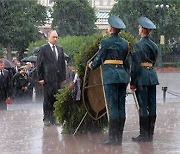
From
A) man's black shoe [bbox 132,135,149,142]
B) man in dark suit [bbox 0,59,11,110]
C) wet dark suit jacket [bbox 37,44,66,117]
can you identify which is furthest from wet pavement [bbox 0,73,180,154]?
man in dark suit [bbox 0,59,11,110]

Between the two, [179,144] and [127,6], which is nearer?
[179,144]

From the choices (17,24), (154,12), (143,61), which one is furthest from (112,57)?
(154,12)

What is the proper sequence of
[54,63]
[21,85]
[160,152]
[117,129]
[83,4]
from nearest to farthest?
[160,152], [117,129], [54,63], [21,85], [83,4]

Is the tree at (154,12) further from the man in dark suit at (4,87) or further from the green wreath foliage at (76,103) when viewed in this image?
the green wreath foliage at (76,103)

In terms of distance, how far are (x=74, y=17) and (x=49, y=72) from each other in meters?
40.3

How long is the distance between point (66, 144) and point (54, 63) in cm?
237

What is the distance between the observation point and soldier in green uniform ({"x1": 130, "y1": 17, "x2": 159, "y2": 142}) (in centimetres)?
887

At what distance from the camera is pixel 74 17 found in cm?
5059

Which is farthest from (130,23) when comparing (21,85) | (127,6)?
(21,85)

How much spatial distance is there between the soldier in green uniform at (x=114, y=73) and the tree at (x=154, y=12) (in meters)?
37.9

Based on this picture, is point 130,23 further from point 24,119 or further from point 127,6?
point 24,119

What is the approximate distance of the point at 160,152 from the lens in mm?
8039

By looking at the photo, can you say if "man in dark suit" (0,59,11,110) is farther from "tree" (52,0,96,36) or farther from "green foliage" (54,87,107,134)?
"tree" (52,0,96,36)

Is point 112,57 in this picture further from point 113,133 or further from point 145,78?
point 113,133
